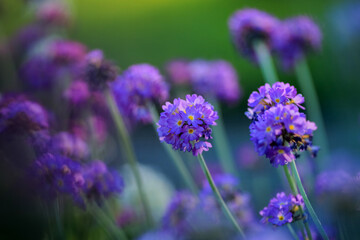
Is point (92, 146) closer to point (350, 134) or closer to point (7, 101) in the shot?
point (7, 101)

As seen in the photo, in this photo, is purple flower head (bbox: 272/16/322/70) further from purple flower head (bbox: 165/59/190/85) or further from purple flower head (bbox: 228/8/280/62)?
purple flower head (bbox: 165/59/190/85)

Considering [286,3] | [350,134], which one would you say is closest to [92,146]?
[350,134]

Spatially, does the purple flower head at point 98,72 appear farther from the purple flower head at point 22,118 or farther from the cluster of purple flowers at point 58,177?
the cluster of purple flowers at point 58,177

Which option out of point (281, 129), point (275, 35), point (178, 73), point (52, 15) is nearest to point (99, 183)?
point (281, 129)

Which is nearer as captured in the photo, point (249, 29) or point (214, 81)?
point (249, 29)

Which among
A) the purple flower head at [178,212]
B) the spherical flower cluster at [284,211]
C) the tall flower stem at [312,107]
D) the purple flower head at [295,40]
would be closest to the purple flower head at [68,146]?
the purple flower head at [178,212]

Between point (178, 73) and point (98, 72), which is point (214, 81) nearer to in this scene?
point (178, 73)

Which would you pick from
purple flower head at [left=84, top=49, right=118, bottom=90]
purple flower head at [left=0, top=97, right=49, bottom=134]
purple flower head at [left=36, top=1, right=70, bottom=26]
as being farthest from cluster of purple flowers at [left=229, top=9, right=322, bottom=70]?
purple flower head at [left=36, top=1, right=70, bottom=26]
